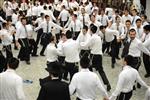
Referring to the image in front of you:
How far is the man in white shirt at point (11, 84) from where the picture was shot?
18.6ft

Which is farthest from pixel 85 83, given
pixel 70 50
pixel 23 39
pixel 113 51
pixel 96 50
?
pixel 23 39

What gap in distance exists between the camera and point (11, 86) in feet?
18.7

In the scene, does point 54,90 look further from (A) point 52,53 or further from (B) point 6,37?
(B) point 6,37

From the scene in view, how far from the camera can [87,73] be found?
5938 millimetres

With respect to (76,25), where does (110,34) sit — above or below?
below

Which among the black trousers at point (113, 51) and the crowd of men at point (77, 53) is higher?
the crowd of men at point (77, 53)

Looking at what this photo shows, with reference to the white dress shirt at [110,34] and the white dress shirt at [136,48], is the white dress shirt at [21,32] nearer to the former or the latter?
the white dress shirt at [110,34]

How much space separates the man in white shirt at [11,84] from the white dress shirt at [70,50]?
2.91 m

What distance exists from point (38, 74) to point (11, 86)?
15.8 ft

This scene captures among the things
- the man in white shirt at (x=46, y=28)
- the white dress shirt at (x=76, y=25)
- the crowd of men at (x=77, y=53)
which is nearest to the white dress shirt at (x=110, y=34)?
the crowd of men at (x=77, y=53)

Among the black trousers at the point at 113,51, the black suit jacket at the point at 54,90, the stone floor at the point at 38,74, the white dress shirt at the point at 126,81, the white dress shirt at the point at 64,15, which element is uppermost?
the white dress shirt at the point at 64,15

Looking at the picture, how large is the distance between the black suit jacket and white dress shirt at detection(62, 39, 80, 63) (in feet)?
10.9

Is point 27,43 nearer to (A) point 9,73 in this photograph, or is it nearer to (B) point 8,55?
(B) point 8,55

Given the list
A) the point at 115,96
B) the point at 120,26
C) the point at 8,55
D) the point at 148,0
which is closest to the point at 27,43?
the point at 8,55
